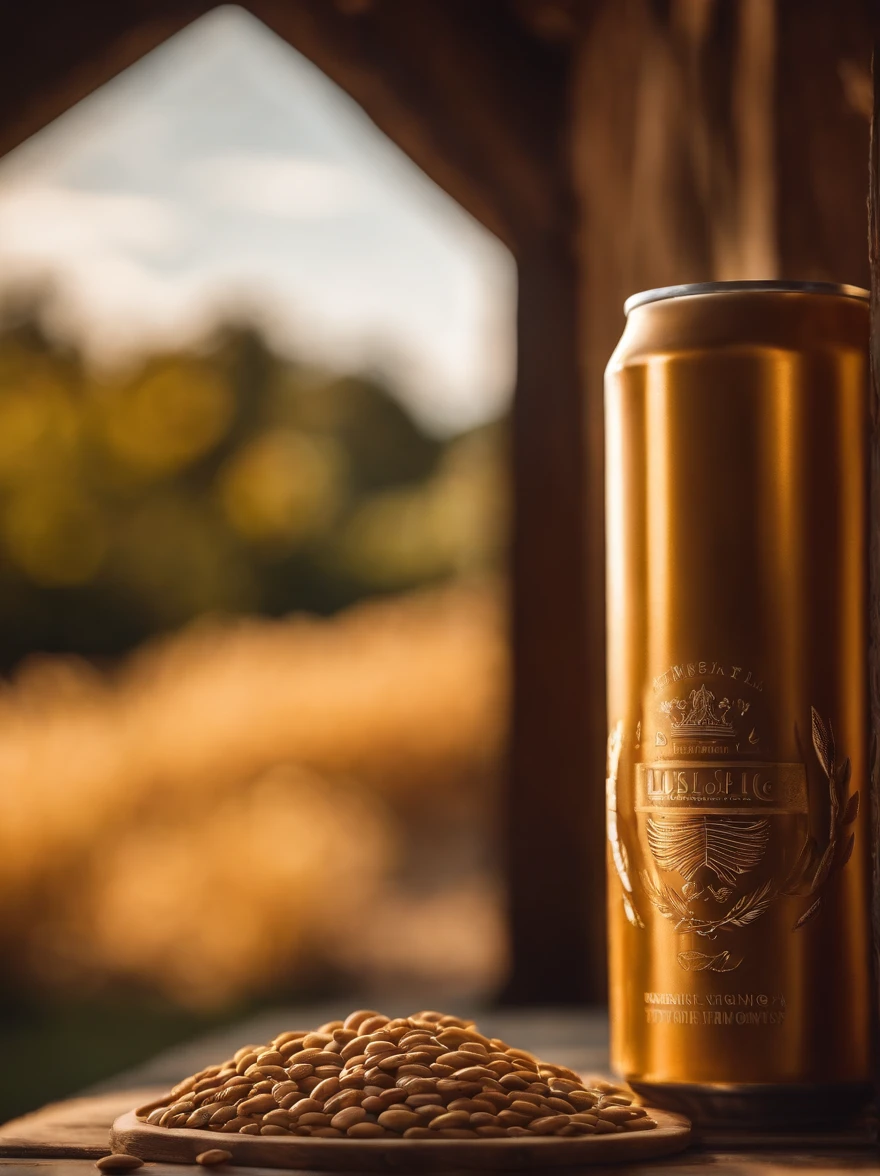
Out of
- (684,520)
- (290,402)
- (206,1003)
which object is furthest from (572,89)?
(290,402)

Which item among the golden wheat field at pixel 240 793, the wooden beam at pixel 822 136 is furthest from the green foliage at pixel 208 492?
the wooden beam at pixel 822 136

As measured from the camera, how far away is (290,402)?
21.7 feet

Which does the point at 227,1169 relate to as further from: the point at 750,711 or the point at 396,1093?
the point at 750,711

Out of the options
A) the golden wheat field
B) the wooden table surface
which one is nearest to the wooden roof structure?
the wooden table surface

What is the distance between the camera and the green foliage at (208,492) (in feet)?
19.2

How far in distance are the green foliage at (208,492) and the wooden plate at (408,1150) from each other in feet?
15.6

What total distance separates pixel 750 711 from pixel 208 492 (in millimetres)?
5475

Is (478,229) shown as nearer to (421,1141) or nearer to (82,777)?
(421,1141)

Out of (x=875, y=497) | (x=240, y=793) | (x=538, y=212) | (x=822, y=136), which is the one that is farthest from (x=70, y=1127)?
(x=240, y=793)

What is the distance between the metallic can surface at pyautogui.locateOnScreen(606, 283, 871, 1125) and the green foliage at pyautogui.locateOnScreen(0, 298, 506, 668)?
15.3ft

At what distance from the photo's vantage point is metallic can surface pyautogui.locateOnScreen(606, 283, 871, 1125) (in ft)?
3.12

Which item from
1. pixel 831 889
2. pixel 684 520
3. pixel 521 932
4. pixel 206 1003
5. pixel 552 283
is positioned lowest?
pixel 206 1003

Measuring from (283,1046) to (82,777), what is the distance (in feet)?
11.7

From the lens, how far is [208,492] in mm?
6285
